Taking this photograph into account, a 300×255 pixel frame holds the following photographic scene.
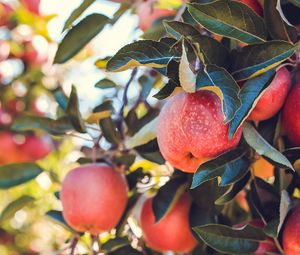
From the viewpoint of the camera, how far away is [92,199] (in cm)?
123

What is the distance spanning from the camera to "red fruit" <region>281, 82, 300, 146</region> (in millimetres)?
933

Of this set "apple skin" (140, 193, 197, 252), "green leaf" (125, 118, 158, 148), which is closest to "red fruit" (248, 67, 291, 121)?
"green leaf" (125, 118, 158, 148)

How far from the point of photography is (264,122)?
1.00 metres

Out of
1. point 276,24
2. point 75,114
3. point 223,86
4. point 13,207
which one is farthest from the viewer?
point 13,207

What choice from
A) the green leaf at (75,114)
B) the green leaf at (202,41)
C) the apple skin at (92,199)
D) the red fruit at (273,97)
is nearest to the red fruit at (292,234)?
the red fruit at (273,97)

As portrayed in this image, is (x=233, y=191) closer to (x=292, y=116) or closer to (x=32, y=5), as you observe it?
(x=292, y=116)

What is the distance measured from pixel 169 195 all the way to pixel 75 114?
0.84 ft

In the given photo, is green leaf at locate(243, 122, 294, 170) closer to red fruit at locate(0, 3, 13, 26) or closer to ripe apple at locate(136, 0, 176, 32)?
ripe apple at locate(136, 0, 176, 32)

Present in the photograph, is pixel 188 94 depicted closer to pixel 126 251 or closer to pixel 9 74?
pixel 126 251

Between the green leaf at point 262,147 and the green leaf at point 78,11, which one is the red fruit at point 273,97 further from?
the green leaf at point 78,11

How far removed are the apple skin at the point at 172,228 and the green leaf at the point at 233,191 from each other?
266 mm

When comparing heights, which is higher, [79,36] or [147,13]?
[79,36]

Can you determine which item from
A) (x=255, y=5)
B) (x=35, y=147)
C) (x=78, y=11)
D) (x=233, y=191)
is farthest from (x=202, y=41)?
(x=35, y=147)

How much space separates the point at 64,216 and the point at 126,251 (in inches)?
5.7
